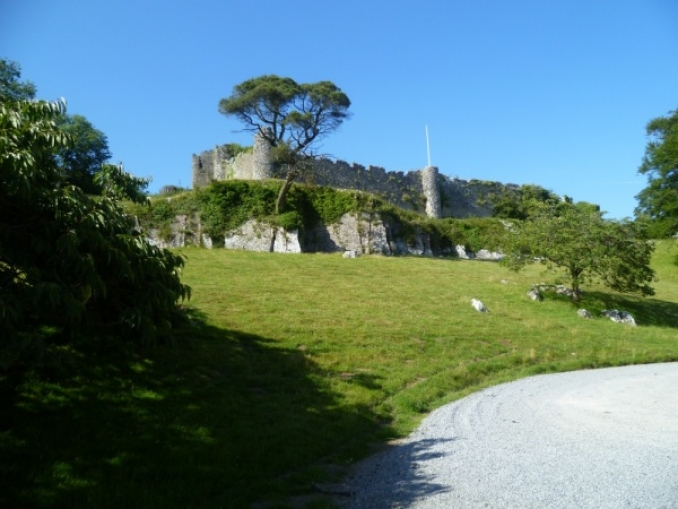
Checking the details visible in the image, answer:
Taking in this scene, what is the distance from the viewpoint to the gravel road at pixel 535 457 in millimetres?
5406

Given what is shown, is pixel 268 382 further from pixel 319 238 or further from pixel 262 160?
pixel 262 160

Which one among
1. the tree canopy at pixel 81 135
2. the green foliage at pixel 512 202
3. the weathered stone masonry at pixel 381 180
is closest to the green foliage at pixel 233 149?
the weathered stone masonry at pixel 381 180

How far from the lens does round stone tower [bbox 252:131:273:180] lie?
133ft

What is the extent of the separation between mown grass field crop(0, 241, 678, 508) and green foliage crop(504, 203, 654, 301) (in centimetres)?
132

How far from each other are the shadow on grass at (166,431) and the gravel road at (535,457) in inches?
36.9

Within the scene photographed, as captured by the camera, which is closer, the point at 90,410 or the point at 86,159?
the point at 90,410

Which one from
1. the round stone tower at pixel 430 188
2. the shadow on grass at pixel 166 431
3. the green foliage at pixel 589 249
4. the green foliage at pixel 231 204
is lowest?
the shadow on grass at pixel 166 431

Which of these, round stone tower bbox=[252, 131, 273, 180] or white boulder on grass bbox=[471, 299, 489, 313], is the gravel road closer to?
white boulder on grass bbox=[471, 299, 489, 313]

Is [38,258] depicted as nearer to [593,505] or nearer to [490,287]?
[593,505]

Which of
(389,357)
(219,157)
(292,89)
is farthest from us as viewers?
(219,157)

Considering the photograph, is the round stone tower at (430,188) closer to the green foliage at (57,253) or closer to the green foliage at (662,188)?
the green foliage at (662,188)

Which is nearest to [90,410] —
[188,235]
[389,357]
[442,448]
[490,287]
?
[442,448]

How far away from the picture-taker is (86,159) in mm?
45250

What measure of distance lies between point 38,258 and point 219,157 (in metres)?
42.3
